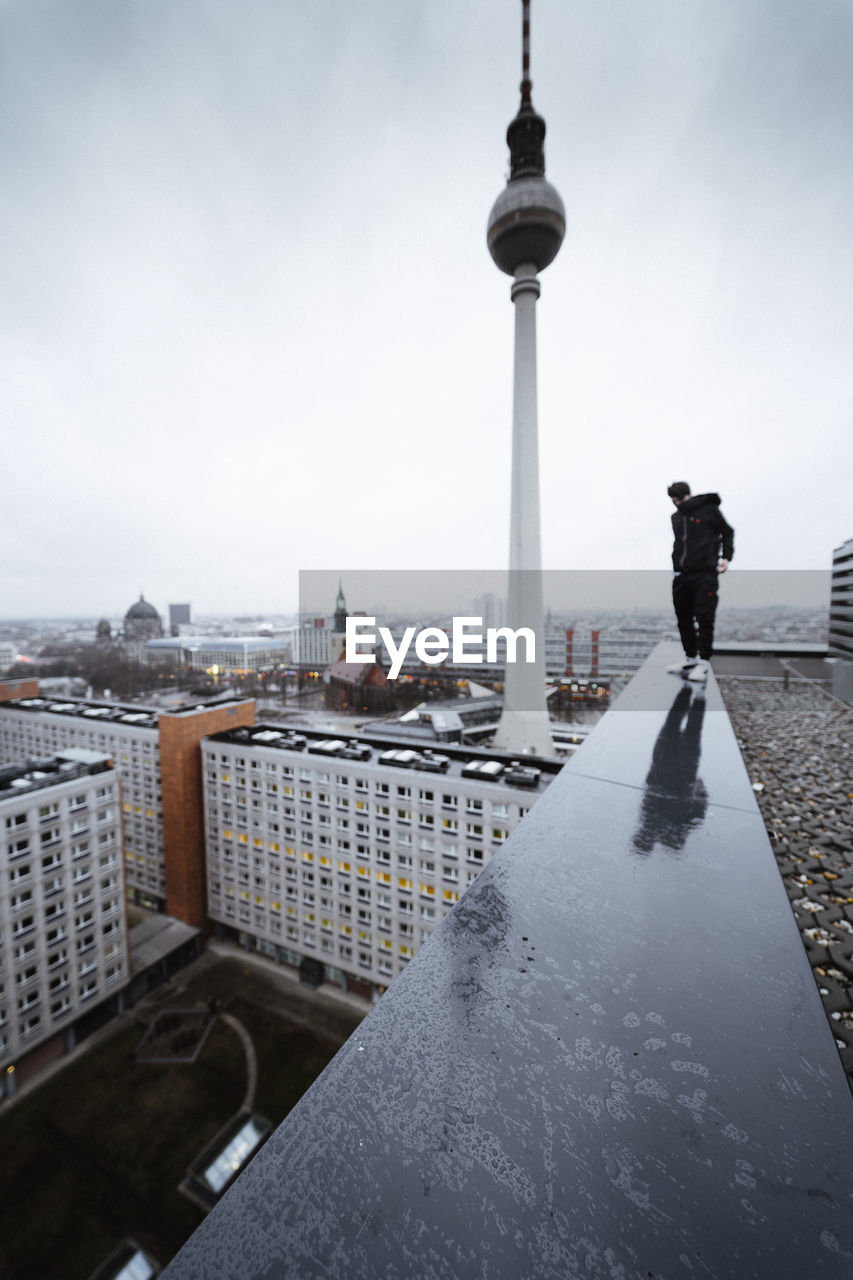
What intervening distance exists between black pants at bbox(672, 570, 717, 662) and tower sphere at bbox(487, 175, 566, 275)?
3463 cm

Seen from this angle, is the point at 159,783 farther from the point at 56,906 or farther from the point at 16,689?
the point at 16,689

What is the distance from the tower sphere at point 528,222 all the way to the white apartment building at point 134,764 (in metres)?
34.4

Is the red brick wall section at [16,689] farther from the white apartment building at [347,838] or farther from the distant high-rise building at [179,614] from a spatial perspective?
the distant high-rise building at [179,614]

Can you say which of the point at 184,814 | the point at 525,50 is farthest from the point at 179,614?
the point at 525,50

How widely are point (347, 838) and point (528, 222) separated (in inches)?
1378

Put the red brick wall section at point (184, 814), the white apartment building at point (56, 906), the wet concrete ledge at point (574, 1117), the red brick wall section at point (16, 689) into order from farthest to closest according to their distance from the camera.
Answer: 1. the red brick wall section at point (16, 689)
2. the red brick wall section at point (184, 814)
3. the white apartment building at point (56, 906)
4. the wet concrete ledge at point (574, 1117)

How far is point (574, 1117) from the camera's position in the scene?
0.88 meters

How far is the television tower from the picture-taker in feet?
91.3

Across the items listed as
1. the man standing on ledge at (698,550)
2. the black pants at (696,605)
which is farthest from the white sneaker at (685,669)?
the man standing on ledge at (698,550)

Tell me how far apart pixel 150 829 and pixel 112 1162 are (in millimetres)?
13585

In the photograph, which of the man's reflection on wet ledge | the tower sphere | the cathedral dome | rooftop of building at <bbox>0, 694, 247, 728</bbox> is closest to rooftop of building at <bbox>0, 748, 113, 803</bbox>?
rooftop of building at <bbox>0, 694, 247, 728</bbox>

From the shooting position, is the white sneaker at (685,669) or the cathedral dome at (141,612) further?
the cathedral dome at (141,612)

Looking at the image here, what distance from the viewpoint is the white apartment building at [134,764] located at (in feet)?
83.6

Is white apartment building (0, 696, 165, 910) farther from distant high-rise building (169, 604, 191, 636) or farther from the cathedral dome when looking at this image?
distant high-rise building (169, 604, 191, 636)
